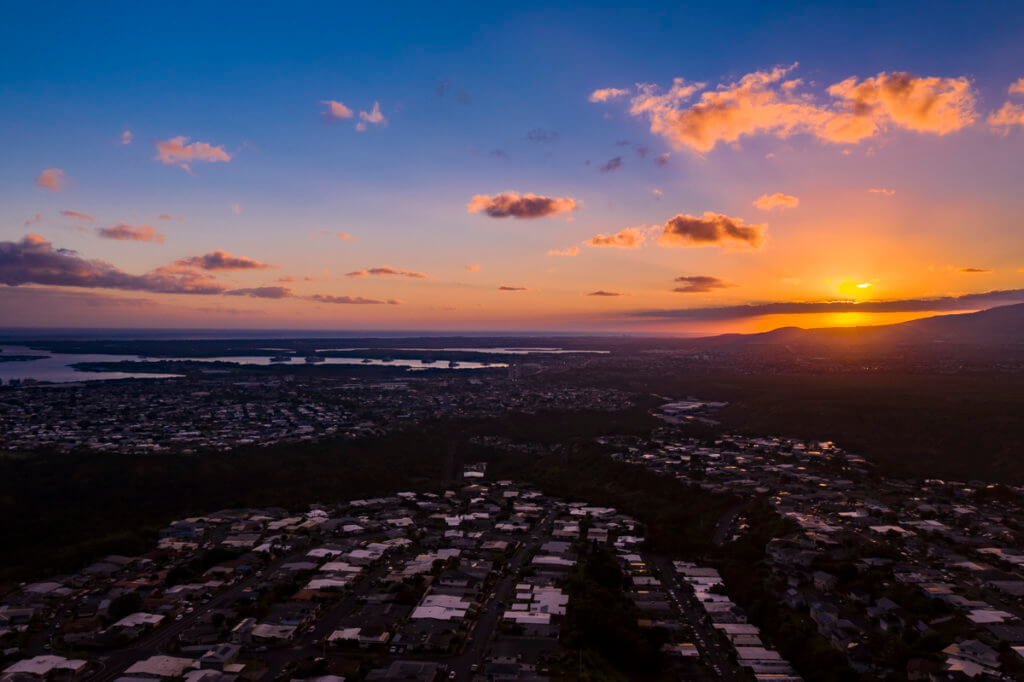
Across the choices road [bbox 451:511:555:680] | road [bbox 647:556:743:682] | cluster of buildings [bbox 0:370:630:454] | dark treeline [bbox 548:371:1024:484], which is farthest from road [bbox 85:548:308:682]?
dark treeline [bbox 548:371:1024:484]

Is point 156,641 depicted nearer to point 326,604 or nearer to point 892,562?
point 326,604

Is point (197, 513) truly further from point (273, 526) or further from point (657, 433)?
point (657, 433)

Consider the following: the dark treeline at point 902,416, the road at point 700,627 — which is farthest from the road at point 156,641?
the dark treeline at point 902,416

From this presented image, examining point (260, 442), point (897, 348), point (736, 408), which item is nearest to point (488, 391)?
point (736, 408)

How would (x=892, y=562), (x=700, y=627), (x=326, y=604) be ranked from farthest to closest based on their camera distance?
(x=892, y=562) → (x=326, y=604) → (x=700, y=627)

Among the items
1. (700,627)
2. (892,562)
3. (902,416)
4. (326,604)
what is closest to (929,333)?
(902,416)

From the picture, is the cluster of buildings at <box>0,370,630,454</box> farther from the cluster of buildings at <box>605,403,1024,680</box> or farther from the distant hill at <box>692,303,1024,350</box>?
the distant hill at <box>692,303,1024,350</box>
